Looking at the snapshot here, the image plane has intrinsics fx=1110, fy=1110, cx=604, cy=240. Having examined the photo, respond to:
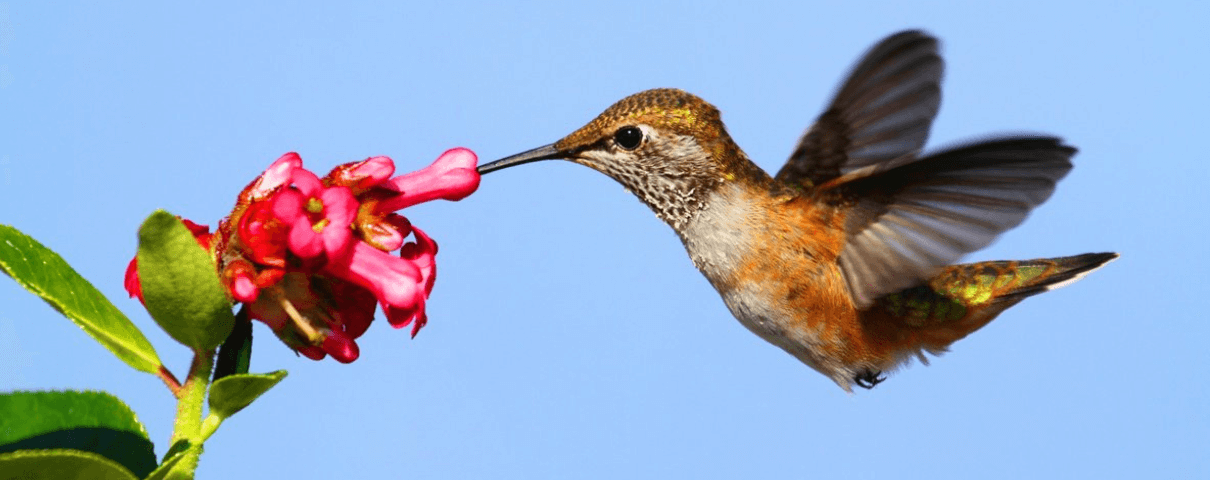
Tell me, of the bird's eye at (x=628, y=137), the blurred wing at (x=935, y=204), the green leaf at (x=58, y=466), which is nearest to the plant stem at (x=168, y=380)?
the green leaf at (x=58, y=466)

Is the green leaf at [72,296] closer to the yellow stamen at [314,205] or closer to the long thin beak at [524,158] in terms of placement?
the yellow stamen at [314,205]

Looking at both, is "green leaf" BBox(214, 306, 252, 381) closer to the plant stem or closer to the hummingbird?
the plant stem

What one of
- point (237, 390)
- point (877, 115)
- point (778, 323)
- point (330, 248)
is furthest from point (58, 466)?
point (877, 115)

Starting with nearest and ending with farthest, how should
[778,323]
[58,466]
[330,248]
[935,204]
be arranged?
[58,466] < [330,248] < [935,204] < [778,323]

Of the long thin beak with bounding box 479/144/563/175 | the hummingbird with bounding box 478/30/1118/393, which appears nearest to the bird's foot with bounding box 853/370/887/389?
the hummingbird with bounding box 478/30/1118/393

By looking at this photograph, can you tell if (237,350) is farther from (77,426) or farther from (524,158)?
(524,158)

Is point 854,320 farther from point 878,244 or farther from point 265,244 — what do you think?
point 265,244
